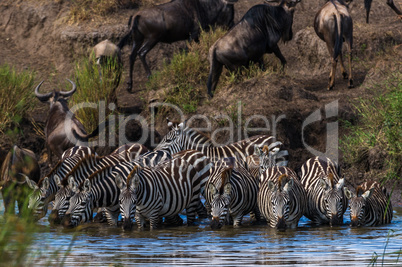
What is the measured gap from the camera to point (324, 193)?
10406 millimetres

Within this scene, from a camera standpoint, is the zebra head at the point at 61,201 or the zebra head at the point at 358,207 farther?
the zebra head at the point at 358,207

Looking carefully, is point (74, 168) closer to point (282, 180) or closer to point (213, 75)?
point (282, 180)

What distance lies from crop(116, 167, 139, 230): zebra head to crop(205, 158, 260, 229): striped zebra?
38.0 inches

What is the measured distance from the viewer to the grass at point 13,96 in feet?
50.9

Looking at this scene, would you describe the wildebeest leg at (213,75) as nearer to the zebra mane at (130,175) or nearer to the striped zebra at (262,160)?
the striped zebra at (262,160)

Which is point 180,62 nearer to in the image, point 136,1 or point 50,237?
point 136,1

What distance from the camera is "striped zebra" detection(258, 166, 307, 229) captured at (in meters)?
9.76

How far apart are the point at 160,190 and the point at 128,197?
0.76 meters

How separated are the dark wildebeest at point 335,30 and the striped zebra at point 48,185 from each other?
20.2 ft

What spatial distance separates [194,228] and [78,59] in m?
9.72

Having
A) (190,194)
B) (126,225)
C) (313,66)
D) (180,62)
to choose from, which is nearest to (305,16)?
(313,66)

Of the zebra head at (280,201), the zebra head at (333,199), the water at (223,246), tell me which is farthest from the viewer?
the zebra head at (333,199)

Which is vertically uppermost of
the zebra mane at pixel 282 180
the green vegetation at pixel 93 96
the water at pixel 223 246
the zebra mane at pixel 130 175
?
the green vegetation at pixel 93 96

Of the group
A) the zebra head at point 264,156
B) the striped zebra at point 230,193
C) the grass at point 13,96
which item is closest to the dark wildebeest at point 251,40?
the grass at point 13,96
